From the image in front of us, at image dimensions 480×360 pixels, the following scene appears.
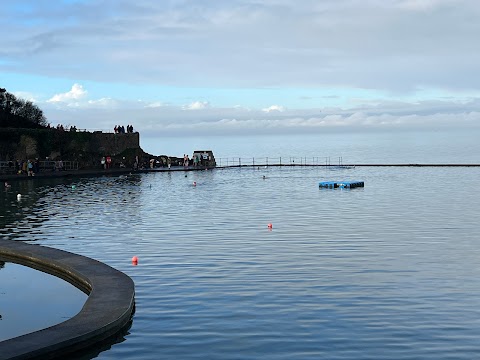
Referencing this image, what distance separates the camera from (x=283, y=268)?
21.2m

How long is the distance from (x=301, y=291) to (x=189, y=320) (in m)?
4.06

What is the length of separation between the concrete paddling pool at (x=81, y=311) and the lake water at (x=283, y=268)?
0.51m

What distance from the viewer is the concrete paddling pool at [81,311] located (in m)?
12.3

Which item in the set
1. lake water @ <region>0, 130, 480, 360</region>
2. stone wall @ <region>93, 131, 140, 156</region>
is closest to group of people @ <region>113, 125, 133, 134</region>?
stone wall @ <region>93, 131, 140, 156</region>

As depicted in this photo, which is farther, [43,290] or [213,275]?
[213,275]

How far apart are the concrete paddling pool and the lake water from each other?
0.51 m

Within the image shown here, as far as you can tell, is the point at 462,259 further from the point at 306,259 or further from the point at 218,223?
the point at 218,223

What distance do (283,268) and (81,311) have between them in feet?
27.0

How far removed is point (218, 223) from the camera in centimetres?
3322

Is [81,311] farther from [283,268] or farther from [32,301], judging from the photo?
[283,268]

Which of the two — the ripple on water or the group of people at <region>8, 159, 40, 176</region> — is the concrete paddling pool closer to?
the ripple on water

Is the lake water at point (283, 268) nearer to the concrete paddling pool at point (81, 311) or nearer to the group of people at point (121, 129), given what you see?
the concrete paddling pool at point (81, 311)

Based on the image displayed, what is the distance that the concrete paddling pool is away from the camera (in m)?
12.3

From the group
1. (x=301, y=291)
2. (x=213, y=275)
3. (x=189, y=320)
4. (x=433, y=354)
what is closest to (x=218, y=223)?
(x=213, y=275)
